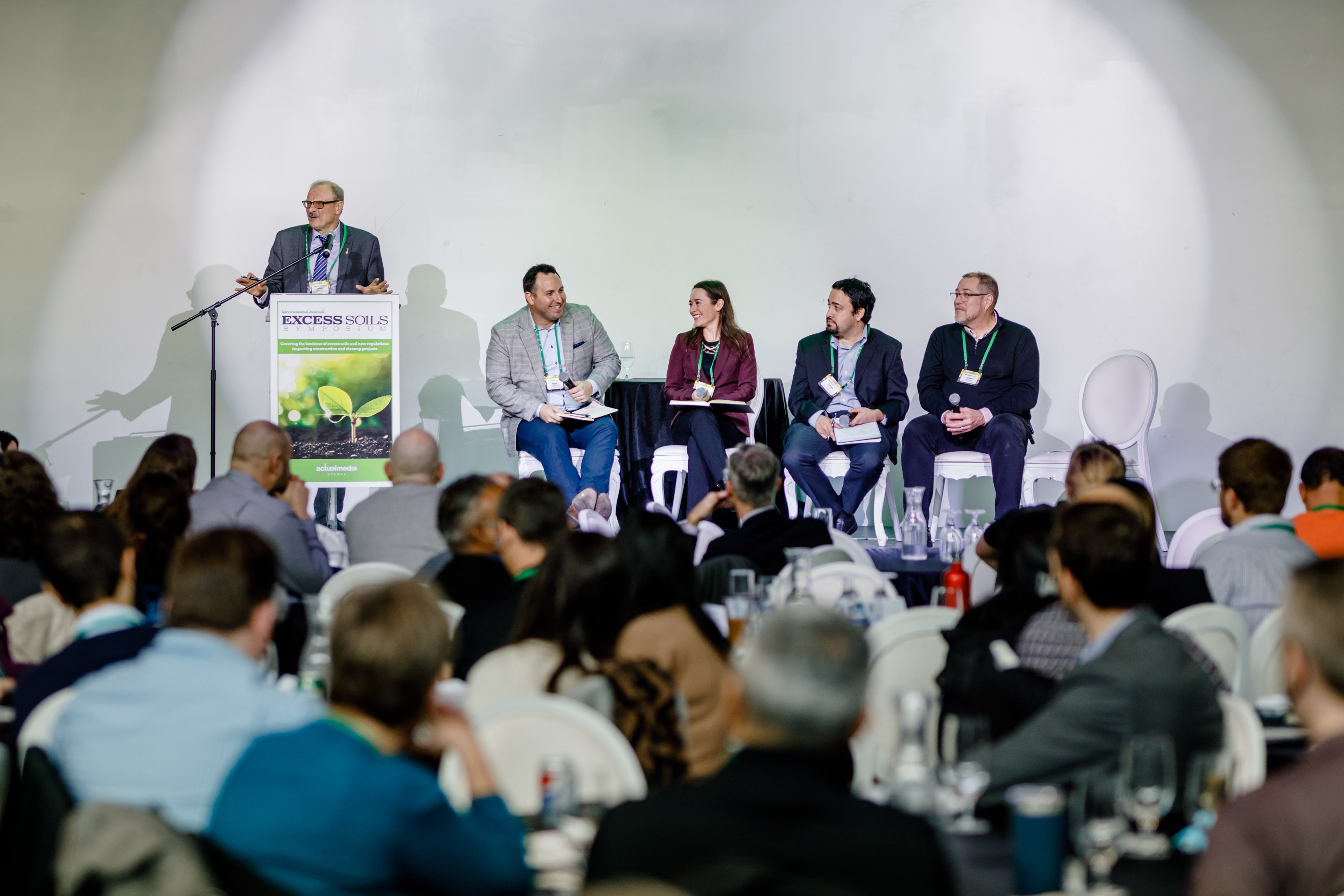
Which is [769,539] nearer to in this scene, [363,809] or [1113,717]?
[1113,717]

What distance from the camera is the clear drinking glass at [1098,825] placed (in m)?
1.68

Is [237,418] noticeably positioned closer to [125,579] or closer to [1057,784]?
[125,579]

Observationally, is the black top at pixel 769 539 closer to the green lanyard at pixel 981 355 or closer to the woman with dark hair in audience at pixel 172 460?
the woman with dark hair in audience at pixel 172 460

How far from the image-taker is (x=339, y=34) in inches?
309

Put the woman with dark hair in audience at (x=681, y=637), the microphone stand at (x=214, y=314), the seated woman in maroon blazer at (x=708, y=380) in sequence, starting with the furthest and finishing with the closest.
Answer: the seated woman in maroon blazer at (x=708, y=380)
the microphone stand at (x=214, y=314)
the woman with dark hair in audience at (x=681, y=637)

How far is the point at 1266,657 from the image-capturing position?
10.1 ft

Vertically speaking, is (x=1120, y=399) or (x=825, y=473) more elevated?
(x=1120, y=399)

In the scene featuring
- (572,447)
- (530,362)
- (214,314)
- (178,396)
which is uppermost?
(214,314)

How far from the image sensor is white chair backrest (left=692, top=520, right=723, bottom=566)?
14.9ft

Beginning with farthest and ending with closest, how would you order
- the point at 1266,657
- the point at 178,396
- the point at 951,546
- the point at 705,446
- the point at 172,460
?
the point at 178,396, the point at 705,446, the point at 951,546, the point at 172,460, the point at 1266,657

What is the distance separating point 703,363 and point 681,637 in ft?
14.9

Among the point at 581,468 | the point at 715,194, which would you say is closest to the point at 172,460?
the point at 581,468

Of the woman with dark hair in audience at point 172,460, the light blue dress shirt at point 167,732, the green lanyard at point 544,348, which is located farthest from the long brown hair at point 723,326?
the light blue dress shirt at point 167,732

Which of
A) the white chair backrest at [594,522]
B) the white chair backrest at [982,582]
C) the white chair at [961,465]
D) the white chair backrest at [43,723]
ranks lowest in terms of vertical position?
the white chair backrest at [594,522]
